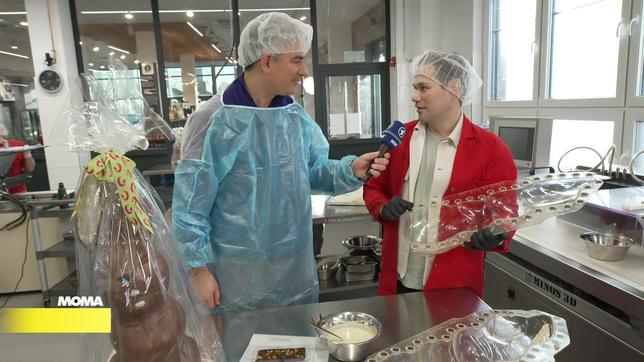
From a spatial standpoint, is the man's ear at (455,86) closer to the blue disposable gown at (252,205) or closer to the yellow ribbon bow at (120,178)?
the blue disposable gown at (252,205)

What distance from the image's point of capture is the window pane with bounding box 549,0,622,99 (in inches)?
103

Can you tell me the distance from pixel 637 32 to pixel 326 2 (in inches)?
147

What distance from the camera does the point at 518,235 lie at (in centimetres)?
206

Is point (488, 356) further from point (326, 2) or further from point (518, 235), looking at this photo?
point (326, 2)

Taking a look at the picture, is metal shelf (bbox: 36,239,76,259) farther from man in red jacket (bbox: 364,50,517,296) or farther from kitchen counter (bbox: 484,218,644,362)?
kitchen counter (bbox: 484,218,644,362)

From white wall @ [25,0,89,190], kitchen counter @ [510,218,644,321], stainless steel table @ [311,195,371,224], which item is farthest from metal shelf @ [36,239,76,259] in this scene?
kitchen counter @ [510,218,644,321]

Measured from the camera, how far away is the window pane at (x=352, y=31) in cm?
541

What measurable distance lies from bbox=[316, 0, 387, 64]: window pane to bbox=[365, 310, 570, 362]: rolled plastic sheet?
15.5 feet

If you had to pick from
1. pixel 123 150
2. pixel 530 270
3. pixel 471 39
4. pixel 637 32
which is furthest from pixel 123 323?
pixel 471 39

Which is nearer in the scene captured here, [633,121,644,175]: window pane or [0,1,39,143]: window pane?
[633,121,644,175]: window pane

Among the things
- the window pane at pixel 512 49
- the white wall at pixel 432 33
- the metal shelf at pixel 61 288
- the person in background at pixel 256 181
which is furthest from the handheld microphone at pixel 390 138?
the white wall at pixel 432 33

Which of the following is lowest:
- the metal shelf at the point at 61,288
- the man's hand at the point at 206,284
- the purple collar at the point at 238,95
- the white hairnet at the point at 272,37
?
the metal shelf at the point at 61,288

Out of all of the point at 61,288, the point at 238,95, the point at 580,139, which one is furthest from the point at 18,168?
the point at 580,139

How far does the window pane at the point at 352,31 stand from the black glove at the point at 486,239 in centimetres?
446
